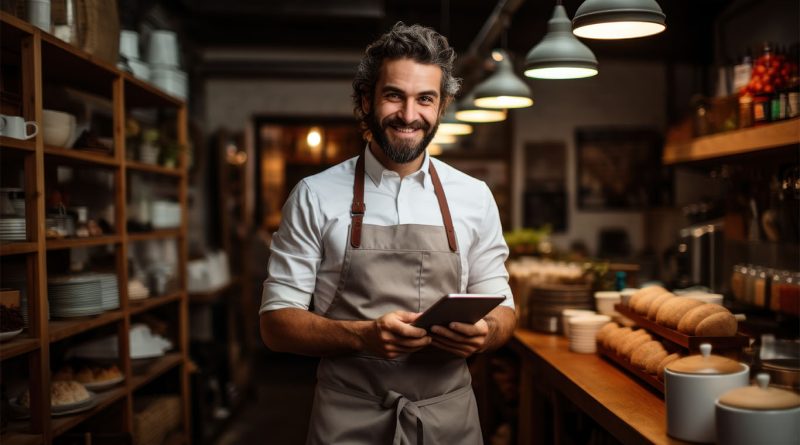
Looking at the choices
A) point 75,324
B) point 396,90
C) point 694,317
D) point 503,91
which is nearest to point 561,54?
point 503,91

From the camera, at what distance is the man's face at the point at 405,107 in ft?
7.02

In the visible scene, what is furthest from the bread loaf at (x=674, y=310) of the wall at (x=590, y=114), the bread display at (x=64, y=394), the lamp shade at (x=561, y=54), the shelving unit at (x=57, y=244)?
the wall at (x=590, y=114)

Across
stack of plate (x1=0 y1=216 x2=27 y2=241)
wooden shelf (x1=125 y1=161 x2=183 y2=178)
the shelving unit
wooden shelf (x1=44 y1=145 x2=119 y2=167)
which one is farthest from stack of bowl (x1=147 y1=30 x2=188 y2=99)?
stack of plate (x1=0 y1=216 x2=27 y2=241)

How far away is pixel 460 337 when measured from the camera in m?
2.01

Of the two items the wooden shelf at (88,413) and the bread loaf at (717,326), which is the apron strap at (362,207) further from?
the wooden shelf at (88,413)

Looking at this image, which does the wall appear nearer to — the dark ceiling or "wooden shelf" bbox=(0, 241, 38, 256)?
the dark ceiling

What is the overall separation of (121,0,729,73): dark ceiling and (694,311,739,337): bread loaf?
4.26 m

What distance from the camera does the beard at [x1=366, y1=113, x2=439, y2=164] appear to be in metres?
2.16

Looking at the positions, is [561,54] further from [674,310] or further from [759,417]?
[759,417]

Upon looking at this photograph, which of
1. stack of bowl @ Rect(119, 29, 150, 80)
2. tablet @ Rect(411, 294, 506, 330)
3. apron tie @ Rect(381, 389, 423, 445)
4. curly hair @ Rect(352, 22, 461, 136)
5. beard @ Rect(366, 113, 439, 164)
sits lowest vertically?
apron tie @ Rect(381, 389, 423, 445)

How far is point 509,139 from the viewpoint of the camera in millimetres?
8484

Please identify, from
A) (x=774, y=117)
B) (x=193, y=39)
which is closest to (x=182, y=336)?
(x=774, y=117)

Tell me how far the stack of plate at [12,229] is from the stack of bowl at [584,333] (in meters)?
2.31

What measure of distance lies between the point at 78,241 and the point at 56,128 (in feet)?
1.59
